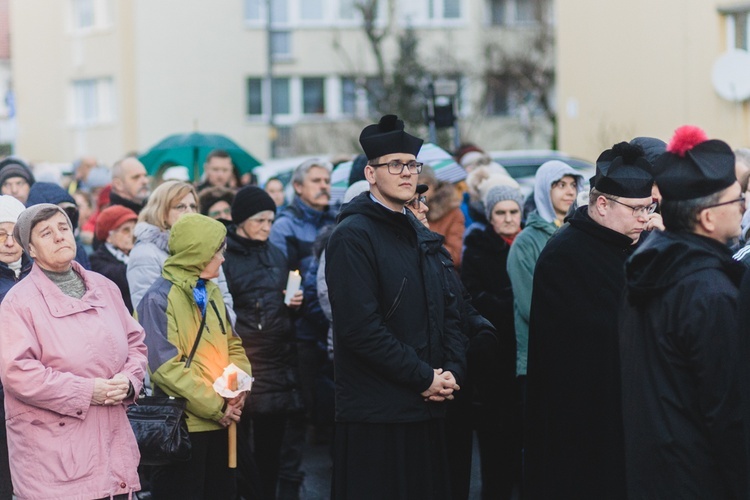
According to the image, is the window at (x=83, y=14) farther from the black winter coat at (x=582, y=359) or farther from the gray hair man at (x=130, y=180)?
the black winter coat at (x=582, y=359)

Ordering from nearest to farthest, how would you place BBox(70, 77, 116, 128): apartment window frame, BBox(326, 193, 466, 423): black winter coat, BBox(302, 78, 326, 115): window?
BBox(326, 193, 466, 423): black winter coat < BBox(302, 78, 326, 115): window < BBox(70, 77, 116, 128): apartment window frame

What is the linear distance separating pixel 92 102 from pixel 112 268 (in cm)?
3670

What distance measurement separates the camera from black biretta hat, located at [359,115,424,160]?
6.18 metres

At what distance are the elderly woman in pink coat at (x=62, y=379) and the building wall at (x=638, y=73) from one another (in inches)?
633

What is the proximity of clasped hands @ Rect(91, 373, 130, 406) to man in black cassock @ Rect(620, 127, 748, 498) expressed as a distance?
8.32 ft

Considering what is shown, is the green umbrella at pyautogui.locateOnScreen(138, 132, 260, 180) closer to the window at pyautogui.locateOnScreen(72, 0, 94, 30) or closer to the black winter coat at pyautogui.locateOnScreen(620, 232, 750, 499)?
the black winter coat at pyautogui.locateOnScreen(620, 232, 750, 499)

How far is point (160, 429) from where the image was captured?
673cm

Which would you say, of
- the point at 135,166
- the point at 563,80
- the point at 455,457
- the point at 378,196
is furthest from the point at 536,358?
the point at 563,80

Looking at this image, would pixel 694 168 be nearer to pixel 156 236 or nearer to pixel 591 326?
pixel 591 326

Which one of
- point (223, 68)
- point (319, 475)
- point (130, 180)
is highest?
point (223, 68)

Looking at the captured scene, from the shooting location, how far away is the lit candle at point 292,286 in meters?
8.19

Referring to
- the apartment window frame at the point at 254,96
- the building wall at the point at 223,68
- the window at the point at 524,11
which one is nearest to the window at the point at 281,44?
the building wall at the point at 223,68

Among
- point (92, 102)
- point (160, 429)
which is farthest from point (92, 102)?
point (160, 429)

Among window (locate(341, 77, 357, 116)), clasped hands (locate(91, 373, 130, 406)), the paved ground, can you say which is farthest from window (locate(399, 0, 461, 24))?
clasped hands (locate(91, 373, 130, 406))
